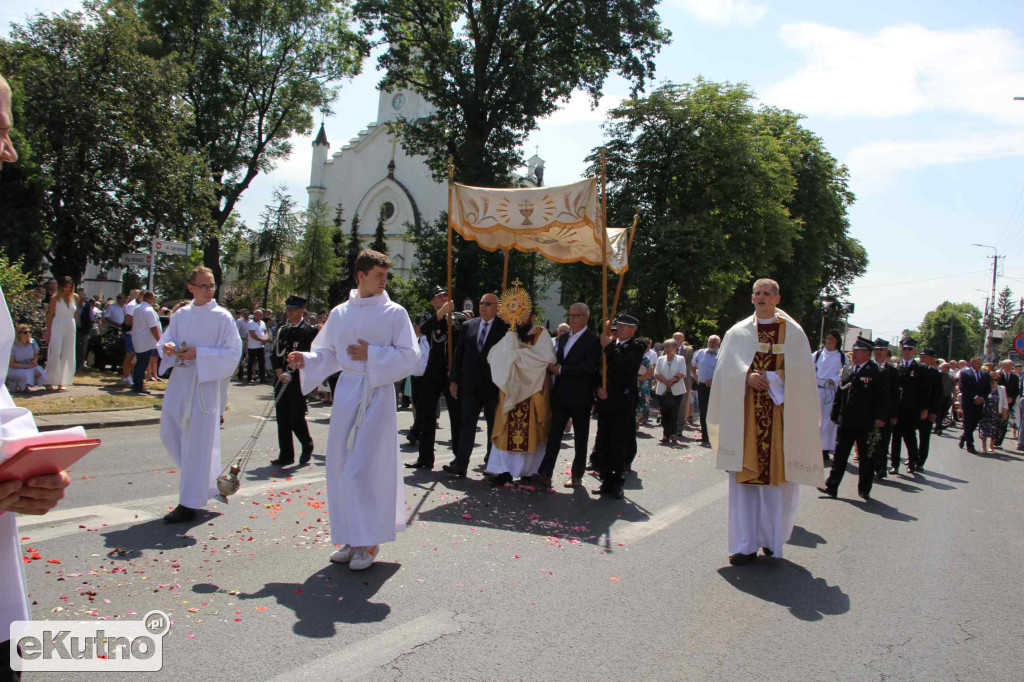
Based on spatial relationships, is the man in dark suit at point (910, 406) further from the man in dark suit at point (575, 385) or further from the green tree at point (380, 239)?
the green tree at point (380, 239)

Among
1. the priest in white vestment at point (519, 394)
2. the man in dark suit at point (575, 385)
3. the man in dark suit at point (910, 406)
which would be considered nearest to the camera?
the man in dark suit at point (575, 385)

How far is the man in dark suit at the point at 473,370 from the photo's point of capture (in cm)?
936

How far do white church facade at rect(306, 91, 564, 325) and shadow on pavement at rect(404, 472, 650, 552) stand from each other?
4674cm

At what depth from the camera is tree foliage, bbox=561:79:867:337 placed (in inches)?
1229

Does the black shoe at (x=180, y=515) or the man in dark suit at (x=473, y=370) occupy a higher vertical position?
the man in dark suit at (x=473, y=370)

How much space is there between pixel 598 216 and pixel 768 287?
3680mm

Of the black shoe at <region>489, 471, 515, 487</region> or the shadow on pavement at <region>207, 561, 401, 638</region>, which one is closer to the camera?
the shadow on pavement at <region>207, 561, 401, 638</region>

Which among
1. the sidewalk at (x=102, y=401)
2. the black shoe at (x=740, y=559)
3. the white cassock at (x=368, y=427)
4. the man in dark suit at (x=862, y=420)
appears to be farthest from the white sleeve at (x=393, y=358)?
the man in dark suit at (x=862, y=420)

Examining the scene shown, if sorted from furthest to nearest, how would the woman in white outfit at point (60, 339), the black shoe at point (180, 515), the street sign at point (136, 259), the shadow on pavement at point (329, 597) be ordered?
the street sign at point (136, 259) → the woman in white outfit at point (60, 339) → the black shoe at point (180, 515) → the shadow on pavement at point (329, 597)

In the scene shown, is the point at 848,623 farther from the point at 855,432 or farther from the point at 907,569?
the point at 855,432

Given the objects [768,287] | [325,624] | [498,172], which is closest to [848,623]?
[768,287]

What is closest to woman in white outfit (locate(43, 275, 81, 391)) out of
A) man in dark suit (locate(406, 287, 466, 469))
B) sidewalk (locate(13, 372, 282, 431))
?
sidewalk (locate(13, 372, 282, 431))

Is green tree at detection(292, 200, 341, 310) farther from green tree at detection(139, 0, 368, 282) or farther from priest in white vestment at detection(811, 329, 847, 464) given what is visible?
priest in white vestment at detection(811, 329, 847, 464)

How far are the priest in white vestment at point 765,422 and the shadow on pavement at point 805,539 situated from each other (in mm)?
688
